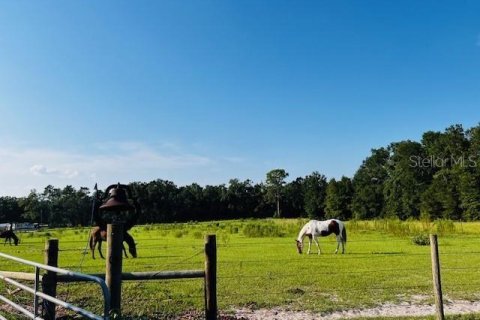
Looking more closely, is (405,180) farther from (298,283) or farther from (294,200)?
(298,283)

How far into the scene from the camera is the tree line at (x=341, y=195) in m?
66.9

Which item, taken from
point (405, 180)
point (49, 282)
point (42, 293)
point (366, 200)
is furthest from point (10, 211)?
point (42, 293)

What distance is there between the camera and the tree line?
66.9 metres

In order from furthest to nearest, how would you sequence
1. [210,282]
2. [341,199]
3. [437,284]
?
[341,199], [437,284], [210,282]

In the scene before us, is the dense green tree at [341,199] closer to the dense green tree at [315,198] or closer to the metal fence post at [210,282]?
the dense green tree at [315,198]

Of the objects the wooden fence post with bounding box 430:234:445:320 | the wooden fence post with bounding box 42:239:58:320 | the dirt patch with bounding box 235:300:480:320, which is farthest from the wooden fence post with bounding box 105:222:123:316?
the wooden fence post with bounding box 430:234:445:320

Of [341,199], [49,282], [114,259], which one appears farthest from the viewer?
[341,199]

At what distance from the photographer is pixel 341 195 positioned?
85875 mm

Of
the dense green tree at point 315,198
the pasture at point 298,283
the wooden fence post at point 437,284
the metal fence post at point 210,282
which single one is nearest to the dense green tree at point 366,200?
the dense green tree at point 315,198

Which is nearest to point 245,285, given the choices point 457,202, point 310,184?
point 457,202

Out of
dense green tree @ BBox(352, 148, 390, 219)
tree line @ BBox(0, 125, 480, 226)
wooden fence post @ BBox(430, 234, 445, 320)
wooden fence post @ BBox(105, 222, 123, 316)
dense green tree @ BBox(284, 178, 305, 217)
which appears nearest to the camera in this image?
wooden fence post @ BBox(105, 222, 123, 316)

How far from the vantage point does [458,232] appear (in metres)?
28.8

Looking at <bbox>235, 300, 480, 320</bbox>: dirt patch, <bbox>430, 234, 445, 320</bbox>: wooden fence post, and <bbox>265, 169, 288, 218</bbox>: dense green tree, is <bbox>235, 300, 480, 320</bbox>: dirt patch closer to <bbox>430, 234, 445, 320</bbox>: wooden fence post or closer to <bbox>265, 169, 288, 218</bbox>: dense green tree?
<bbox>430, 234, 445, 320</bbox>: wooden fence post

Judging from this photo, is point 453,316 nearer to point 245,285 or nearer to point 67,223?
point 245,285
